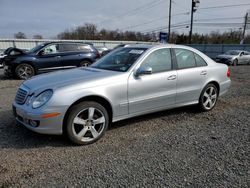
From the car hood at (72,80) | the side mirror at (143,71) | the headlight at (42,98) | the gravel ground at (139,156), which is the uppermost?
the side mirror at (143,71)

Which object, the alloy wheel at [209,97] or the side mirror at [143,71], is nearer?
the side mirror at [143,71]

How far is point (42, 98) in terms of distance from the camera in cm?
329

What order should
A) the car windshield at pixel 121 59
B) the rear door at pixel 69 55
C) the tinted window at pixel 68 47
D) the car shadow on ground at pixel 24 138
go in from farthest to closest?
the tinted window at pixel 68 47
the rear door at pixel 69 55
the car windshield at pixel 121 59
the car shadow on ground at pixel 24 138

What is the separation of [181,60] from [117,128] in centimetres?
189

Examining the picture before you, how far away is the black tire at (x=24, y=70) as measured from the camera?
32.8ft

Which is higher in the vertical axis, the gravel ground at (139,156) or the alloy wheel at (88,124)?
the alloy wheel at (88,124)

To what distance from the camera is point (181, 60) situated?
4598 mm

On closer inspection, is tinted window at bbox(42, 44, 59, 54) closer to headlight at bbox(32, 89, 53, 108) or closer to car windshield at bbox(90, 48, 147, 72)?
car windshield at bbox(90, 48, 147, 72)

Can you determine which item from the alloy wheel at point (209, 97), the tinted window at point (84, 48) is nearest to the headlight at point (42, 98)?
the alloy wheel at point (209, 97)

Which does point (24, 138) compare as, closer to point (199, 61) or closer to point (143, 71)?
point (143, 71)

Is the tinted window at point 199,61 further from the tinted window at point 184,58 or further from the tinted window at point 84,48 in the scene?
the tinted window at point 84,48

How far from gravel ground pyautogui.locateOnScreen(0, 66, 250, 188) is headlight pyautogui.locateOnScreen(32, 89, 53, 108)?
67 centimetres

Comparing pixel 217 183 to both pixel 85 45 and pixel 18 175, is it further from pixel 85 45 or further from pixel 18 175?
pixel 85 45

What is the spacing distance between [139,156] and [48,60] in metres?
8.25
